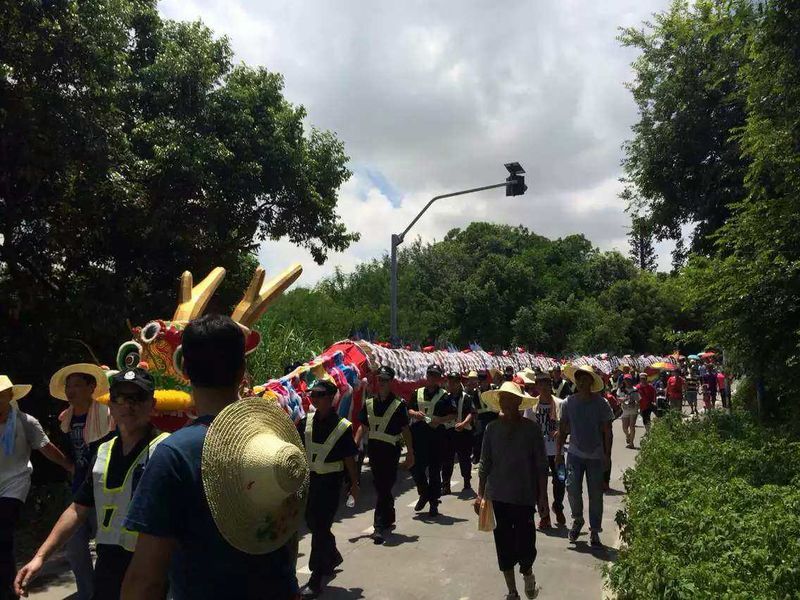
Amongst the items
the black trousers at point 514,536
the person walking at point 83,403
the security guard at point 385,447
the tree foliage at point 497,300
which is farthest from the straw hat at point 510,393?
the tree foliage at point 497,300

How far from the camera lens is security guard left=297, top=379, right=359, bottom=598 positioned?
19.8 ft

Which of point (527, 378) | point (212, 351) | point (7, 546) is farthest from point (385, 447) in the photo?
point (212, 351)

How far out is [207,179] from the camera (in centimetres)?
1223

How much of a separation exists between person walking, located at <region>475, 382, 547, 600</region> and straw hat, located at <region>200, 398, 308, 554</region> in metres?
3.63

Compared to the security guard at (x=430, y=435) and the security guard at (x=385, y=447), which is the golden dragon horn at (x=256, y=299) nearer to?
the security guard at (x=385, y=447)

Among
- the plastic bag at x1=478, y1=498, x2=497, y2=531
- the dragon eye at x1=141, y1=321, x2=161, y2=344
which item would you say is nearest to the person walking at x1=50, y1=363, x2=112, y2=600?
the dragon eye at x1=141, y1=321, x2=161, y2=344

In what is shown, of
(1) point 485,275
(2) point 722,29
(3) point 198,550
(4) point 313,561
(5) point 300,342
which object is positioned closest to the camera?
(3) point 198,550

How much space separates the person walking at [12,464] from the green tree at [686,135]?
13392mm

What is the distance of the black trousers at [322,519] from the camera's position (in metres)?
6.00

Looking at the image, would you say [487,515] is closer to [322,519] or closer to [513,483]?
[513,483]

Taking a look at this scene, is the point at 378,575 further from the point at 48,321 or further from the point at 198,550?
the point at 48,321

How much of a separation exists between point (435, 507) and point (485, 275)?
32.0 meters

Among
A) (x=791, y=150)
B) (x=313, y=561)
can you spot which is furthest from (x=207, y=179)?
(x=791, y=150)

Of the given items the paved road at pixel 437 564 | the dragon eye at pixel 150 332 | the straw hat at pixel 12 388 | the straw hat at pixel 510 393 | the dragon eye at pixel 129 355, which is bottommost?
the paved road at pixel 437 564
